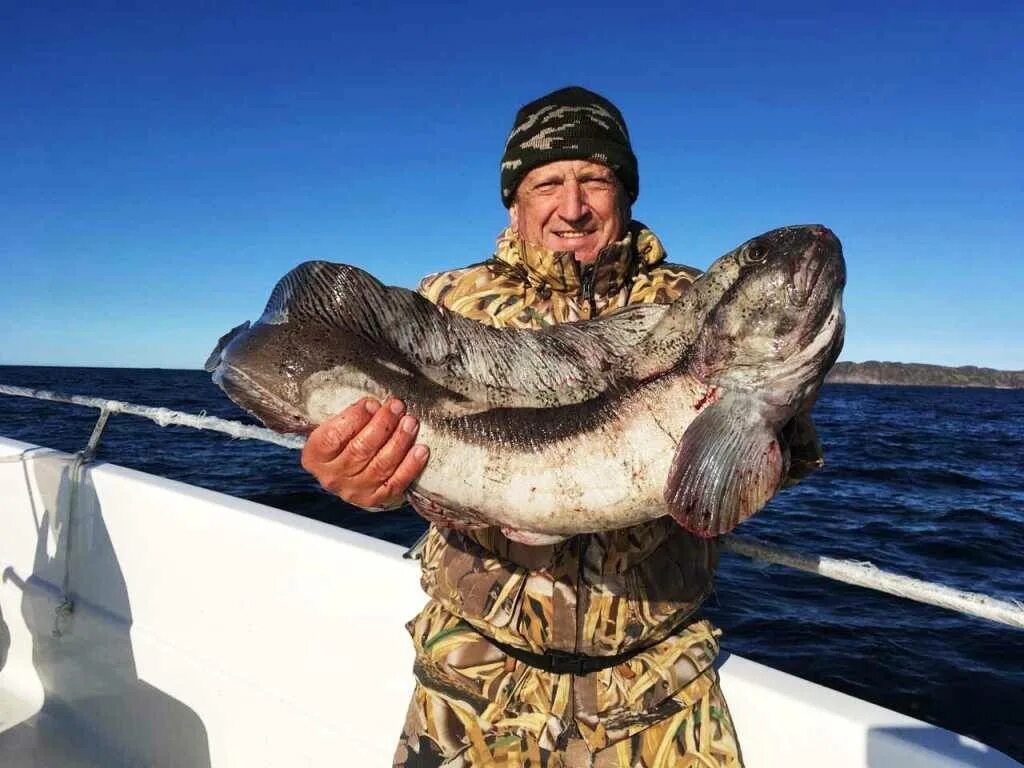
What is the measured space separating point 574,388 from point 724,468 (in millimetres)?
544

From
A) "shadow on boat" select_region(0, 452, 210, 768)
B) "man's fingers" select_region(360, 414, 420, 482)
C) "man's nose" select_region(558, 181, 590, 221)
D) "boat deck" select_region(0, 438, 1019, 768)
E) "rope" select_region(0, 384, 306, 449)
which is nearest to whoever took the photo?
"man's fingers" select_region(360, 414, 420, 482)

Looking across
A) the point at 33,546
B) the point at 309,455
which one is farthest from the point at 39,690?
the point at 309,455

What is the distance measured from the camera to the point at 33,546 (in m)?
5.39

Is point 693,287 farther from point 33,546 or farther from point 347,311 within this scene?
point 33,546

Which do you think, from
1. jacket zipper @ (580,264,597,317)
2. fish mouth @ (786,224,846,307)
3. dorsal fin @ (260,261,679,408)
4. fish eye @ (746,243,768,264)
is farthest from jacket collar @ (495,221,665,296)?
fish mouth @ (786,224,846,307)

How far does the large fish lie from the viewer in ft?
7.22

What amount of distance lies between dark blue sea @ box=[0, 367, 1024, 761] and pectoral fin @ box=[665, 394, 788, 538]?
1.33 m

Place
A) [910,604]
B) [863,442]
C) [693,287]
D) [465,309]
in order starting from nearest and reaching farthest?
1. [693,287]
2. [465,309]
3. [910,604]
4. [863,442]

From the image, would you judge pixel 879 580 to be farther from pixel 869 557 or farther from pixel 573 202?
pixel 869 557

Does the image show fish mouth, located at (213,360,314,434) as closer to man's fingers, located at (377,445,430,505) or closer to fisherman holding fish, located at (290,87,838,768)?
fisherman holding fish, located at (290,87,838,768)

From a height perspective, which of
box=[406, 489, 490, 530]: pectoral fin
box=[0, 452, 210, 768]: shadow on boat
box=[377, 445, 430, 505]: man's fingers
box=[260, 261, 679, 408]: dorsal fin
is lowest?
box=[0, 452, 210, 768]: shadow on boat

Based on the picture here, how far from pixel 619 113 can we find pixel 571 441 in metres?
1.66

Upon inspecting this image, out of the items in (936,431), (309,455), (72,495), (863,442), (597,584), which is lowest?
(72,495)

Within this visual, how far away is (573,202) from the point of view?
296 cm
